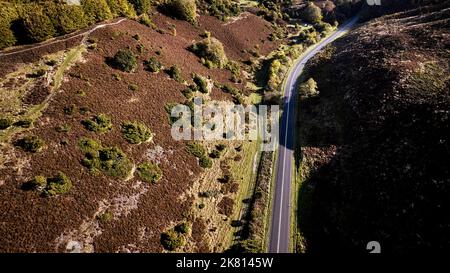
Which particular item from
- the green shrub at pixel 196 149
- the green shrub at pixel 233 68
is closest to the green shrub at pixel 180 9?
the green shrub at pixel 233 68

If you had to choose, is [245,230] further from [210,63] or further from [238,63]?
[238,63]

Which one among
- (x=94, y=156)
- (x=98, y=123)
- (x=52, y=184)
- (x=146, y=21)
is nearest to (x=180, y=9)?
(x=146, y=21)

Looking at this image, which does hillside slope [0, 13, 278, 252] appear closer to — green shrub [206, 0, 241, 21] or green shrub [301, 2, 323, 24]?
green shrub [206, 0, 241, 21]

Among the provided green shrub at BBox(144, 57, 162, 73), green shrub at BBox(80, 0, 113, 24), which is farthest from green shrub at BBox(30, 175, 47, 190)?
green shrub at BBox(80, 0, 113, 24)

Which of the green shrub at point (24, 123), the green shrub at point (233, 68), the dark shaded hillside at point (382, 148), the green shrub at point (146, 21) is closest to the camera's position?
the dark shaded hillside at point (382, 148)

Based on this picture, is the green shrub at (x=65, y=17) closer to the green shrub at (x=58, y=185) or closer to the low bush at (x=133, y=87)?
the low bush at (x=133, y=87)
